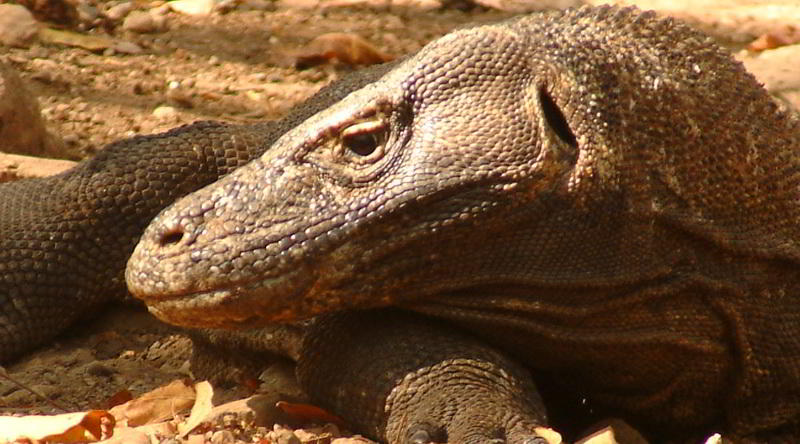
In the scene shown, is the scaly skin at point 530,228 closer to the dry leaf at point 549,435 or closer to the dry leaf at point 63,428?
the dry leaf at point 549,435

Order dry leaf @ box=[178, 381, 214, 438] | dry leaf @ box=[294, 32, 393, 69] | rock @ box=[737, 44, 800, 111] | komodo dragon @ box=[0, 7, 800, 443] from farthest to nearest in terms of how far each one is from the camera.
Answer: dry leaf @ box=[294, 32, 393, 69] < rock @ box=[737, 44, 800, 111] < dry leaf @ box=[178, 381, 214, 438] < komodo dragon @ box=[0, 7, 800, 443]

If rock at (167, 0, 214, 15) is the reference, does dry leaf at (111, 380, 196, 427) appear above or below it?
above

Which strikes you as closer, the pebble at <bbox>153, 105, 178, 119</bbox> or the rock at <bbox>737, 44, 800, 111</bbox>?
the rock at <bbox>737, 44, 800, 111</bbox>

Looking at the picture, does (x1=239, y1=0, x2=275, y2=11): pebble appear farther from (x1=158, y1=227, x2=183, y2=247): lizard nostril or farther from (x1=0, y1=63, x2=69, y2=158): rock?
(x1=158, y1=227, x2=183, y2=247): lizard nostril

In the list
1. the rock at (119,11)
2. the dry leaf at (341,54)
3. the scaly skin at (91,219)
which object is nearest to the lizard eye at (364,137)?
the scaly skin at (91,219)

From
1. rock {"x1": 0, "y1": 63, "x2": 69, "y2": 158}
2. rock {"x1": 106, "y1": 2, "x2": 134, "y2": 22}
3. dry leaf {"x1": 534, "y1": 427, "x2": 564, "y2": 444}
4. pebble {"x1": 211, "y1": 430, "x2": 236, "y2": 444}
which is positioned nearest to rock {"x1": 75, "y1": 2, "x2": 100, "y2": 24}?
rock {"x1": 106, "y1": 2, "x2": 134, "y2": 22}

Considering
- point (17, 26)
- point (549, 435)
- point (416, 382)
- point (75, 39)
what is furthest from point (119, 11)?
point (549, 435)

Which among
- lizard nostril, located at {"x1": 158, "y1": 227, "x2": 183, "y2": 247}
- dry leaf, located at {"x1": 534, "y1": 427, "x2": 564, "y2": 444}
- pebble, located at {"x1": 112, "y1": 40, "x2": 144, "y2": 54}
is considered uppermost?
lizard nostril, located at {"x1": 158, "y1": 227, "x2": 183, "y2": 247}
